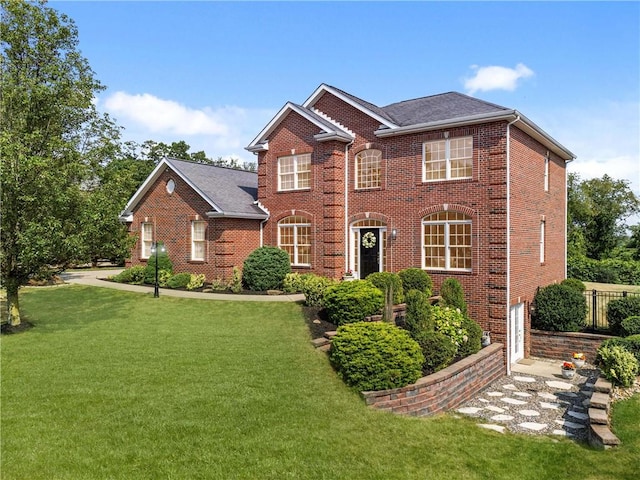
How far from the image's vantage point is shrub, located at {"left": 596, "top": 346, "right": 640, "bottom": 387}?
11.5m

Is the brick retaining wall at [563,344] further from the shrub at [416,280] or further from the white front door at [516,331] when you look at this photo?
the shrub at [416,280]

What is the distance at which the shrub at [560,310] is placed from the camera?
15352mm

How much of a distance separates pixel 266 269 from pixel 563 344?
11.4 meters

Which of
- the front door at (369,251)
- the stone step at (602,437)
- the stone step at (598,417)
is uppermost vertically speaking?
the front door at (369,251)

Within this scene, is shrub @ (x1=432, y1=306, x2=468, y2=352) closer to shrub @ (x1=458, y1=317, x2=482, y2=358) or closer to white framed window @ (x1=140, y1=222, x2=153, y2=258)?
shrub @ (x1=458, y1=317, x2=482, y2=358)

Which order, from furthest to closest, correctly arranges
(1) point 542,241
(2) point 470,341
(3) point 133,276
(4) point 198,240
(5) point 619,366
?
1. (3) point 133,276
2. (4) point 198,240
3. (1) point 542,241
4. (2) point 470,341
5. (5) point 619,366

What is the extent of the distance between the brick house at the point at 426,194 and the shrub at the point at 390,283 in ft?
7.02

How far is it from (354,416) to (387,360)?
5.05 feet

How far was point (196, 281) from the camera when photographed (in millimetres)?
20219

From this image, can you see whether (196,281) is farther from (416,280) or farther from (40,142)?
(416,280)

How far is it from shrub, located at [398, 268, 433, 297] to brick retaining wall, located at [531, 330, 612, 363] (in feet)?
14.2

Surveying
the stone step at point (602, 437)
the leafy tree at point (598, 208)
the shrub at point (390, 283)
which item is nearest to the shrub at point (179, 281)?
the shrub at point (390, 283)

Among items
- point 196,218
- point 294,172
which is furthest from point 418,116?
point 196,218

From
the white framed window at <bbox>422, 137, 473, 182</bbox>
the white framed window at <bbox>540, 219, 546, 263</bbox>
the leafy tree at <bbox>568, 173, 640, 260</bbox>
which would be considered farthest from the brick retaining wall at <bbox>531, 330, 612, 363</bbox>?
the leafy tree at <bbox>568, 173, 640, 260</bbox>
